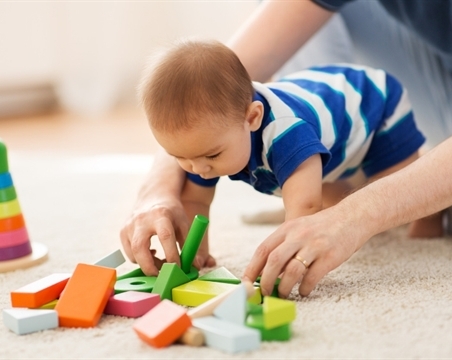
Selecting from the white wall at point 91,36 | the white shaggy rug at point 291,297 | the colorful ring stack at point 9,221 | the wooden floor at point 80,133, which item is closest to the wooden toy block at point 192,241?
the white shaggy rug at point 291,297

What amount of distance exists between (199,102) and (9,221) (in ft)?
1.46

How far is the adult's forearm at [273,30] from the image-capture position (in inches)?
52.9

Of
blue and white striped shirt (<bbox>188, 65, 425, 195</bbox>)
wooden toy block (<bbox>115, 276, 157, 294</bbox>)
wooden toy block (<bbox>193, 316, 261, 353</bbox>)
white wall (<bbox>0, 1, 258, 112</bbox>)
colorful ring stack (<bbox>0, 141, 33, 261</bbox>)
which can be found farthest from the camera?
white wall (<bbox>0, 1, 258, 112</bbox>)

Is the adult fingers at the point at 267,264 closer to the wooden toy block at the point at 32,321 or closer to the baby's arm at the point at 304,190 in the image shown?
the baby's arm at the point at 304,190

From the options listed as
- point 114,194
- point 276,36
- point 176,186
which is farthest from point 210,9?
point 176,186

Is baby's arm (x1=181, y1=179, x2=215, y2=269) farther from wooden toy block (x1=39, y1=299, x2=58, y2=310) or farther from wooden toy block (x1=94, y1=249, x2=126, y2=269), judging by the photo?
wooden toy block (x1=39, y1=299, x2=58, y2=310)

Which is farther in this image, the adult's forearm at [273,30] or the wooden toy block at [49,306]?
the adult's forearm at [273,30]

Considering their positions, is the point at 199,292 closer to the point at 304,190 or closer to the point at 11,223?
the point at 304,190

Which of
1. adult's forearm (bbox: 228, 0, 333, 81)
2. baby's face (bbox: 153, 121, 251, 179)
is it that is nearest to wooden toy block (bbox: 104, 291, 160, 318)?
baby's face (bbox: 153, 121, 251, 179)

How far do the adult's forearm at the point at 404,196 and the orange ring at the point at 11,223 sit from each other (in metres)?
0.57

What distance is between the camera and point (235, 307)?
0.78 metres

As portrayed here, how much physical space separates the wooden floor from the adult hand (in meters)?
1.52

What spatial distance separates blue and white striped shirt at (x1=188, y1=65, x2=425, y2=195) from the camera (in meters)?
1.06

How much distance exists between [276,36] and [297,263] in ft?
2.04
